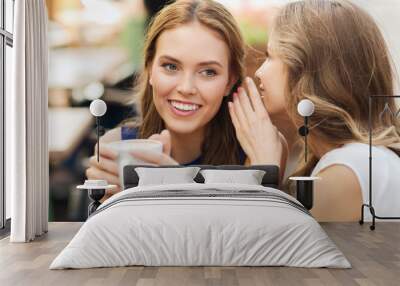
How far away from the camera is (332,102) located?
291 inches

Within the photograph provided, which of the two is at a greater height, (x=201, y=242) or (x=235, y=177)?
(x=235, y=177)

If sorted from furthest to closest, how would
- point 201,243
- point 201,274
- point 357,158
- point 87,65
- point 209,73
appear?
point 87,65
point 209,73
point 357,158
point 201,243
point 201,274

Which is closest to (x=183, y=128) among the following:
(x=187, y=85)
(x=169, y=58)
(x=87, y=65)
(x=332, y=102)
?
(x=187, y=85)

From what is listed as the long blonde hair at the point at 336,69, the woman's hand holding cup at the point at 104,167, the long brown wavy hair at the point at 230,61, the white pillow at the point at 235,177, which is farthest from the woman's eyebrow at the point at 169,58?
the white pillow at the point at 235,177

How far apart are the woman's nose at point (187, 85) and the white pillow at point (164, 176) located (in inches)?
40.3

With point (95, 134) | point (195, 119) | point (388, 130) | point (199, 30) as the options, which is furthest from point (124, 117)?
point (388, 130)

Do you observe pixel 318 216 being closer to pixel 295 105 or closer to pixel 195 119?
pixel 295 105

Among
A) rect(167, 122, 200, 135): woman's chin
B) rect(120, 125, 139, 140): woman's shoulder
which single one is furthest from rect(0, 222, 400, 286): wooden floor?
rect(167, 122, 200, 135): woman's chin

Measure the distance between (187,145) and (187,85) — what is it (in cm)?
75

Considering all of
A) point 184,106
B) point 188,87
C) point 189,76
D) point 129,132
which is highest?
point 189,76

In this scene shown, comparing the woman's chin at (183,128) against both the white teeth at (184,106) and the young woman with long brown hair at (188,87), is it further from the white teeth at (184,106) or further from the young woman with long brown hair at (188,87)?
the white teeth at (184,106)

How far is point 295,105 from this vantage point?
7.47 meters

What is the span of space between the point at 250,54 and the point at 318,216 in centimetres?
218

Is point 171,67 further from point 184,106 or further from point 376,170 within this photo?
point 376,170
